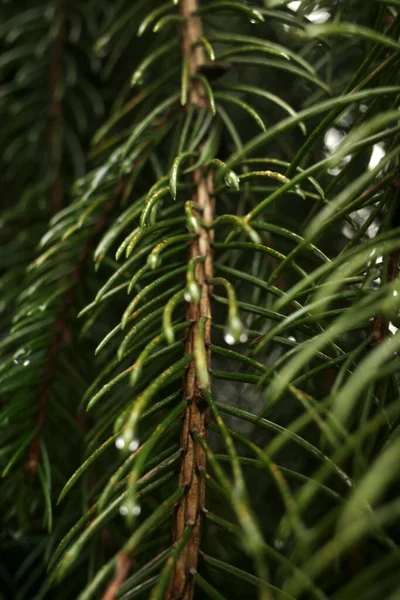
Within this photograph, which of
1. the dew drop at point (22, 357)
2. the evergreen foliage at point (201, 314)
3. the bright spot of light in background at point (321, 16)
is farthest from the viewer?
the bright spot of light in background at point (321, 16)

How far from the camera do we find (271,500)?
55cm

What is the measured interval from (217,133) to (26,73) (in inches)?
11.8

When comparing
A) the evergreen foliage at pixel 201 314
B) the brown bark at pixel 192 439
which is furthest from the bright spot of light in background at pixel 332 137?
the brown bark at pixel 192 439

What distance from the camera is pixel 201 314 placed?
32cm

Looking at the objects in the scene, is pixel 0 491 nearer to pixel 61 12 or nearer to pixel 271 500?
pixel 271 500

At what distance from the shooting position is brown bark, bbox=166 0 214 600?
25 cm

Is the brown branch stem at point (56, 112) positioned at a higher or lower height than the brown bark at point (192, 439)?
higher

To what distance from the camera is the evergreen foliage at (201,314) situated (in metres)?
0.22

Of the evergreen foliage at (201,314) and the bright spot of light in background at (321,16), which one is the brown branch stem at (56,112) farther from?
the bright spot of light in background at (321,16)

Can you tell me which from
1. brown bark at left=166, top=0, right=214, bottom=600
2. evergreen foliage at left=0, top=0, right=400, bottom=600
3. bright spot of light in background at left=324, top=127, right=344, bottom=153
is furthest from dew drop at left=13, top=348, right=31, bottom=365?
bright spot of light in background at left=324, top=127, right=344, bottom=153

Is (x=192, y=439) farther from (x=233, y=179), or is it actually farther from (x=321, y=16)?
(x=321, y=16)

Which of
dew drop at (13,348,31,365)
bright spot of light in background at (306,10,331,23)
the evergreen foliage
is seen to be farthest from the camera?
bright spot of light in background at (306,10,331,23)

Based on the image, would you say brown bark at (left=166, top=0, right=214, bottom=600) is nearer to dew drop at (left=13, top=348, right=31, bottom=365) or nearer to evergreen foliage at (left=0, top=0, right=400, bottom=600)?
evergreen foliage at (left=0, top=0, right=400, bottom=600)

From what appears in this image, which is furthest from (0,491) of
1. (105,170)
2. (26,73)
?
(26,73)
